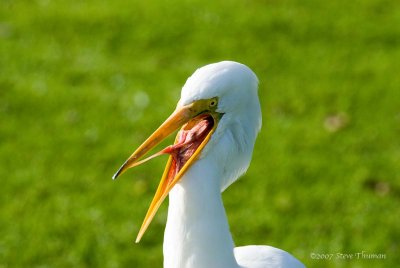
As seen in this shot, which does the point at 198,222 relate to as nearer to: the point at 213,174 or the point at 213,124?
the point at 213,174

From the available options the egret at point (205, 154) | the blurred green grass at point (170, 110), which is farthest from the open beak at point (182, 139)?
the blurred green grass at point (170, 110)

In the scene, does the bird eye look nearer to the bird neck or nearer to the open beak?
the open beak

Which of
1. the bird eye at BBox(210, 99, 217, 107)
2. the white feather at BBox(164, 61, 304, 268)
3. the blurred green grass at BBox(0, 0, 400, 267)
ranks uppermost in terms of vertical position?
the bird eye at BBox(210, 99, 217, 107)

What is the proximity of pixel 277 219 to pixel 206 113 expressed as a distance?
10.1ft

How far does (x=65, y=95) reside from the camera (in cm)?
792

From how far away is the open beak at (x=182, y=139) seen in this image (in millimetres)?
3412

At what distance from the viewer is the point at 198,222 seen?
346cm

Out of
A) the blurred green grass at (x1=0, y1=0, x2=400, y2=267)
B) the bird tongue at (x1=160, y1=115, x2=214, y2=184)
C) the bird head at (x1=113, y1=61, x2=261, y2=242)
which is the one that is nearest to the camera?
the bird head at (x1=113, y1=61, x2=261, y2=242)

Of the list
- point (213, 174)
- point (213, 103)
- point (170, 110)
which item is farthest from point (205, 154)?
point (170, 110)

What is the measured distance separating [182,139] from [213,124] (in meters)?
0.16

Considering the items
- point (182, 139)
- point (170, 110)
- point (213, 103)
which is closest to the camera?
point (213, 103)

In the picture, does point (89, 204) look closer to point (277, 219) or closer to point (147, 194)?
point (147, 194)

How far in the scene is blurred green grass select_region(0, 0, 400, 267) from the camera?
629 centimetres

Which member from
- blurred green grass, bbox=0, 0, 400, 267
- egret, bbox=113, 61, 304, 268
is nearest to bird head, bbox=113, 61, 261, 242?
egret, bbox=113, 61, 304, 268
